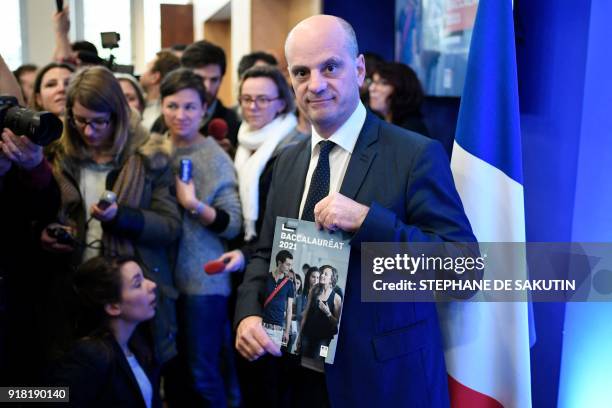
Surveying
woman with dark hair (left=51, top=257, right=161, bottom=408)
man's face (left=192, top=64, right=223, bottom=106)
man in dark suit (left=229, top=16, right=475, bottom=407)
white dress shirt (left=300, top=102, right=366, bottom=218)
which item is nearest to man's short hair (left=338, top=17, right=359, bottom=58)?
man in dark suit (left=229, top=16, right=475, bottom=407)

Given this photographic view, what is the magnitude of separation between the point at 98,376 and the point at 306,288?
99cm

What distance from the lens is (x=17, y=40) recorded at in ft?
7.16

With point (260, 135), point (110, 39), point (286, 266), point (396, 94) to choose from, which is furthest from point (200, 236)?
point (396, 94)

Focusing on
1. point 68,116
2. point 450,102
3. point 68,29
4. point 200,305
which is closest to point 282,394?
point 200,305

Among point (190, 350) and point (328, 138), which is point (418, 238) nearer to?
point (328, 138)

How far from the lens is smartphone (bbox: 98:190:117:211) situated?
2130mm

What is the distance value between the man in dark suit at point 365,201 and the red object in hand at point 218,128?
151cm

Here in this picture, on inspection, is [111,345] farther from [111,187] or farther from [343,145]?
[343,145]

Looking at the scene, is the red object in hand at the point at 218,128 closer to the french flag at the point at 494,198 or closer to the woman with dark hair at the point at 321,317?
the french flag at the point at 494,198

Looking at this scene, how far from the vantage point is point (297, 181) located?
63.7 inches

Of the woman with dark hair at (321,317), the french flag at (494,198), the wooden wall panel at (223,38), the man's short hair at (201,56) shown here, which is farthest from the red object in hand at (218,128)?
the wooden wall panel at (223,38)

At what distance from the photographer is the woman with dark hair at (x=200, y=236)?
8.46 ft

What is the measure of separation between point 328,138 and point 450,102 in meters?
2.11

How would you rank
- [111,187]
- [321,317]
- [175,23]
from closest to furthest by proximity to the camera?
[321,317] < [111,187] < [175,23]
